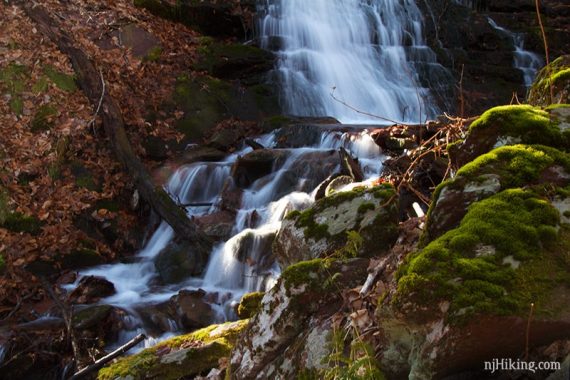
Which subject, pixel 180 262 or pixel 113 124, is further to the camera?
pixel 113 124

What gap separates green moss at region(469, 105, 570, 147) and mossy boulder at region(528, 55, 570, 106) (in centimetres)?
103

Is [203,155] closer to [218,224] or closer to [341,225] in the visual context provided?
[218,224]

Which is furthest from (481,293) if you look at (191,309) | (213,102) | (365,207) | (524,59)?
(524,59)

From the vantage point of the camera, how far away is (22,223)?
7379 millimetres

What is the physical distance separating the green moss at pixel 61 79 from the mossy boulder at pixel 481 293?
814cm

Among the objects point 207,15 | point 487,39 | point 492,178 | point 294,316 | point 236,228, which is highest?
point 207,15

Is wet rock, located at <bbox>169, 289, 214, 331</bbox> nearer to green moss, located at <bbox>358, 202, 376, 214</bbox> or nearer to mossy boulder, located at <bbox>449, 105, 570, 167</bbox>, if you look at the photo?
green moss, located at <bbox>358, 202, 376, 214</bbox>

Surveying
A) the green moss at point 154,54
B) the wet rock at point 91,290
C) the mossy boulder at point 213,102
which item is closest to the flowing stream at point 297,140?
the wet rock at point 91,290

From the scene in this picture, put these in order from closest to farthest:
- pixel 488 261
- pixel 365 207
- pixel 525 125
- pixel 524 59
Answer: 1. pixel 488 261
2. pixel 525 125
3. pixel 365 207
4. pixel 524 59

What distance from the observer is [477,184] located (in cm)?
271

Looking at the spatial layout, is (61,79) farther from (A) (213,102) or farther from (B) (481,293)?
(B) (481,293)

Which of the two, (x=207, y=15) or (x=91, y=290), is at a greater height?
(x=207, y=15)

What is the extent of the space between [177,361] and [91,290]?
122 inches

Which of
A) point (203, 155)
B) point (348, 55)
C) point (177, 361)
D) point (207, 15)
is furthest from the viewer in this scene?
point (348, 55)
